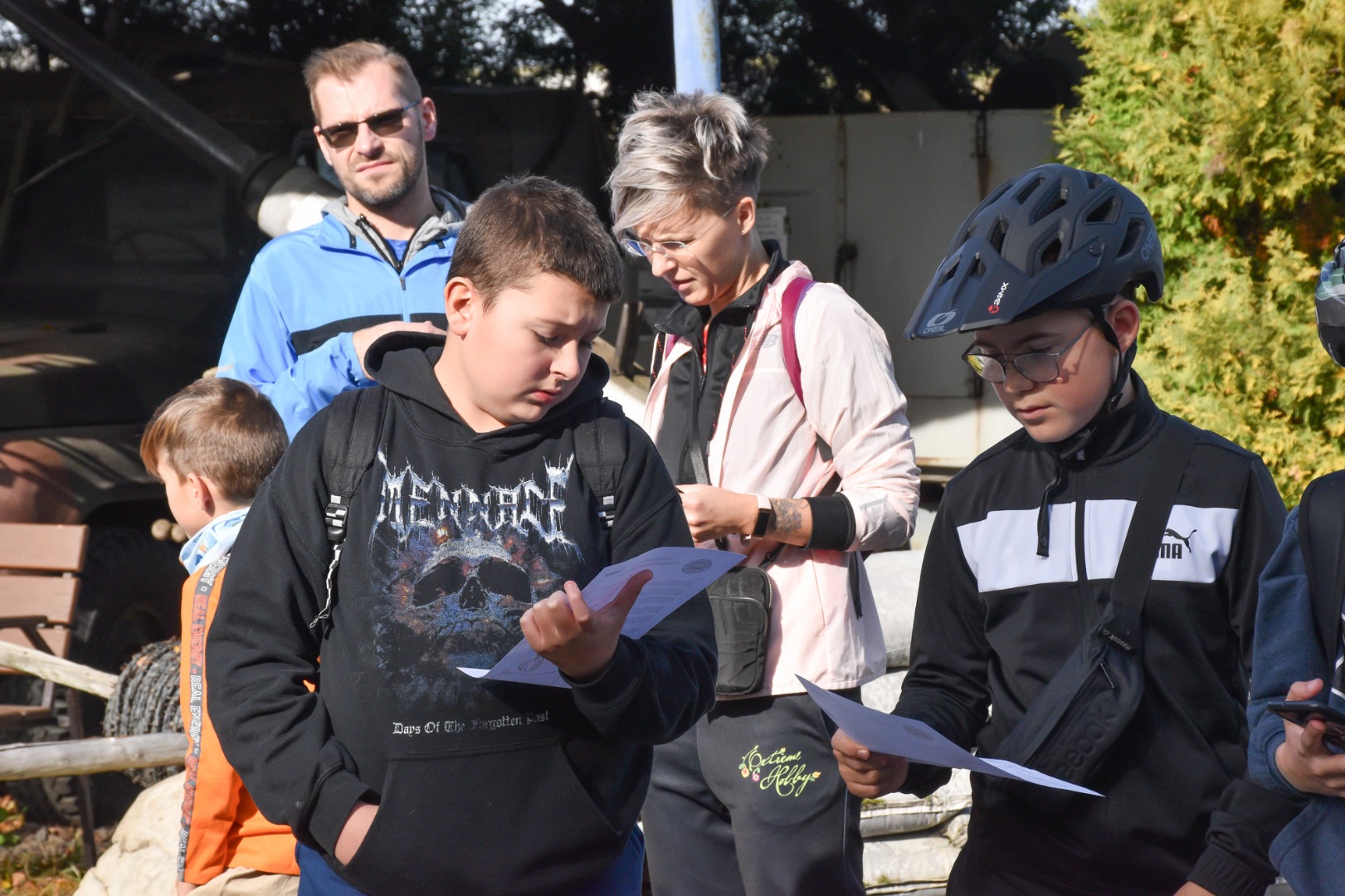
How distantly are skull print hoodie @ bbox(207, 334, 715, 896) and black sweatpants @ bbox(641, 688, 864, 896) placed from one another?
77cm

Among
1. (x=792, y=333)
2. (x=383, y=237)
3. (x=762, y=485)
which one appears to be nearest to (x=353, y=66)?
(x=383, y=237)

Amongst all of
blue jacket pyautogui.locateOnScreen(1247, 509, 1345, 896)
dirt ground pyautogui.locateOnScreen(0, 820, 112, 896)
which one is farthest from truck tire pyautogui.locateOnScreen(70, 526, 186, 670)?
blue jacket pyautogui.locateOnScreen(1247, 509, 1345, 896)

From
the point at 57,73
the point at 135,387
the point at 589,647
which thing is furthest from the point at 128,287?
the point at 589,647

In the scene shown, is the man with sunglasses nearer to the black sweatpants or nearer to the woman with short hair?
the woman with short hair

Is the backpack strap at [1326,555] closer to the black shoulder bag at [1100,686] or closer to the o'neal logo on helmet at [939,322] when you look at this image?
the black shoulder bag at [1100,686]

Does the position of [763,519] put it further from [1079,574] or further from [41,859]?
[41,859]

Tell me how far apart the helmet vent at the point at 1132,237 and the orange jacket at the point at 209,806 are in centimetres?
162

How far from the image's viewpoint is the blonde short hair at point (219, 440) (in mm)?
2623

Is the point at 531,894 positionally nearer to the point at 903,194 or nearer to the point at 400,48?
the point at 903,194

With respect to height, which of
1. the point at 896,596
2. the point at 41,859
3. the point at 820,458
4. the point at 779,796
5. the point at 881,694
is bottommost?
the point at 41,859

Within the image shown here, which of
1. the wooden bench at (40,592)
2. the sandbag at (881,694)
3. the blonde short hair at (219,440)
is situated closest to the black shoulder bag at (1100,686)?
the blonde short hair at (219,440)

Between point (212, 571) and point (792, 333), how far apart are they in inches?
47.1

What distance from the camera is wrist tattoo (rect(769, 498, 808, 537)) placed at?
2570 millimetres

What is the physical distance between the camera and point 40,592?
5.45 m
